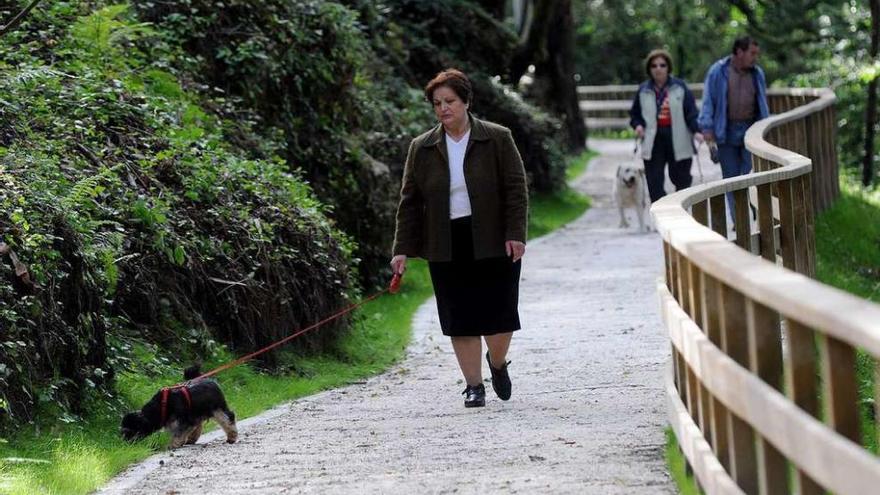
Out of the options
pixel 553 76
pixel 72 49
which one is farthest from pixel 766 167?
pixel 553 76

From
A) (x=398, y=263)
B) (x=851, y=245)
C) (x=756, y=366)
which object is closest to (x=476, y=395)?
(x=398, y=263)

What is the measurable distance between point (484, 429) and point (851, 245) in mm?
10287

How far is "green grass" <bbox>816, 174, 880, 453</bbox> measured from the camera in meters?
14.6

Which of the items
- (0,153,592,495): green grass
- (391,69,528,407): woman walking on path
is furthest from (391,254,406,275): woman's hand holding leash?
(0,153,592,495): green grass

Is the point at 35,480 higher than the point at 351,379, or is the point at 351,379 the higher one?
the point at 35,480

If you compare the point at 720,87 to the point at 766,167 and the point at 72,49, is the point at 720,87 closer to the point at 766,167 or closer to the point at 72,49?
the point at 766,167

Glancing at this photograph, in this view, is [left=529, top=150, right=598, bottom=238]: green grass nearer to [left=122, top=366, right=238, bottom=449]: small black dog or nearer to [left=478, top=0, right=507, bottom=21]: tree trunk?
[left=478, top=0, right=507, bottom=21]: tree trunk

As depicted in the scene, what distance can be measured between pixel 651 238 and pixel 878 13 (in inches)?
257

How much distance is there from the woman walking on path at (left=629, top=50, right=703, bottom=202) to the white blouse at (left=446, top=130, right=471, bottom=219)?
746 cm

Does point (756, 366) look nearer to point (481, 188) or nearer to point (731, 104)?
point (481, 188)

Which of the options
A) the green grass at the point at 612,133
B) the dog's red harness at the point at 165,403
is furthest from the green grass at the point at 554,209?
the green grass at the point at 612,133

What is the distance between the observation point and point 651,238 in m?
19.2

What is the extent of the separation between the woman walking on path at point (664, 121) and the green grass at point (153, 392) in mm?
2693

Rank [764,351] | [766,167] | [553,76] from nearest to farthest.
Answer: [764,351]
[766,167]
[553,76]
